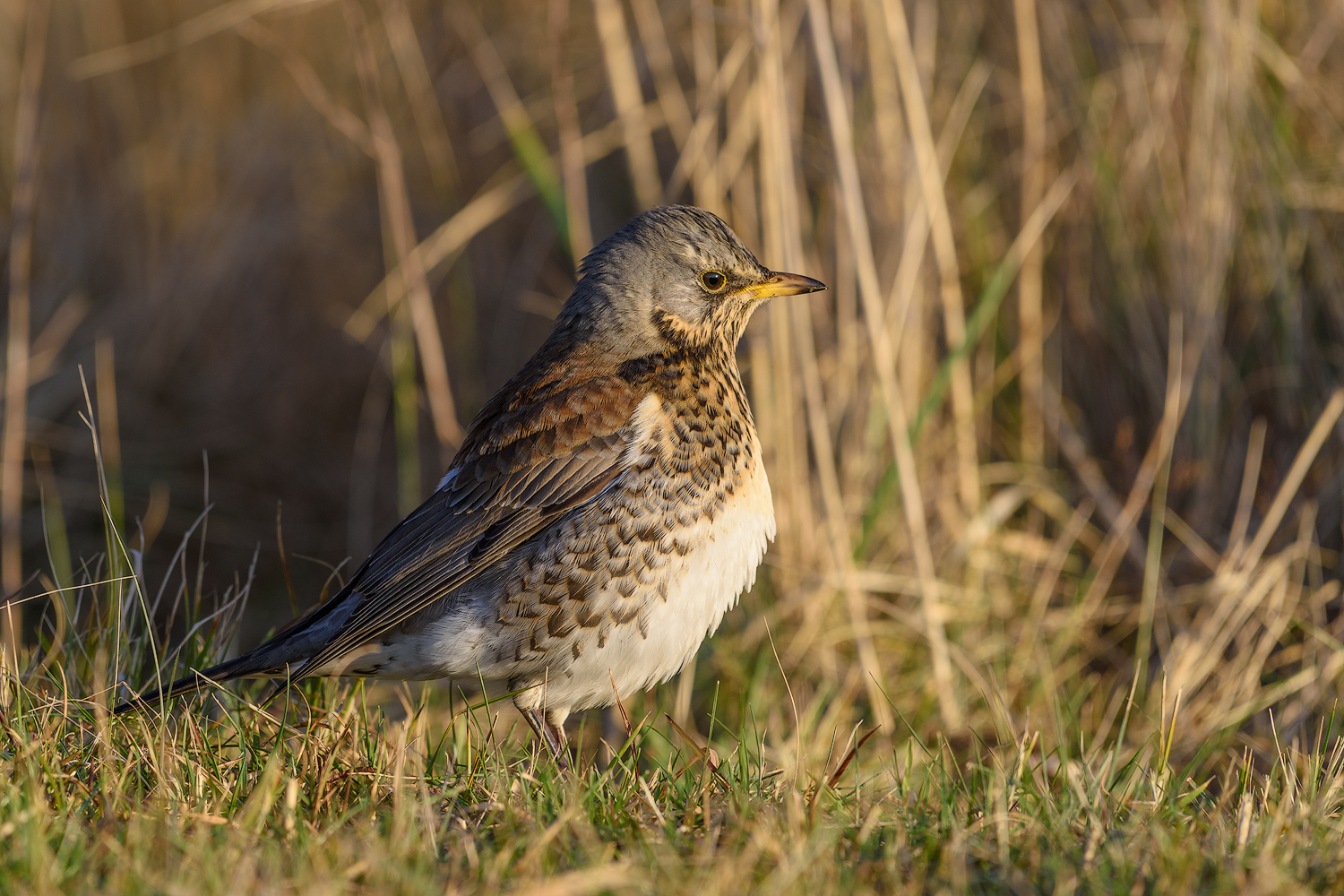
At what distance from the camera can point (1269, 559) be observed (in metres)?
4.77

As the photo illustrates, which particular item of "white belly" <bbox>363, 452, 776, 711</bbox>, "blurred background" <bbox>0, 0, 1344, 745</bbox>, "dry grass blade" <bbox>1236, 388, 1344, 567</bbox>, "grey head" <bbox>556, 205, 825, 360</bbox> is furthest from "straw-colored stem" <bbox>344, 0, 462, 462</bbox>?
"dry grass blade" <bbox>1236, 388, 1344, 567</bbox>

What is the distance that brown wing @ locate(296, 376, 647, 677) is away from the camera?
11.2ft

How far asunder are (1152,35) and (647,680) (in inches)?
135

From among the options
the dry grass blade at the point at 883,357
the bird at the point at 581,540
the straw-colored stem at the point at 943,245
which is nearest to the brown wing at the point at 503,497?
the bird at the point at 581,540

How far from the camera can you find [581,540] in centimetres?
339

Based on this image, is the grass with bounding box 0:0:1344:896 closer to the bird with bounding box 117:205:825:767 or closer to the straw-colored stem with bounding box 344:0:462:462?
the straw-colored stem with bounding box 344:0:462:462

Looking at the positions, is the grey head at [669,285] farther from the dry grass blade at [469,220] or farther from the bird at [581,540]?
the dry grass blade at [469,220]

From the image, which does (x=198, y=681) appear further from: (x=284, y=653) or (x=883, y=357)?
(x=883, y=357)

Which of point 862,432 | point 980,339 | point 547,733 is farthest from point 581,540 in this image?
point 980,339

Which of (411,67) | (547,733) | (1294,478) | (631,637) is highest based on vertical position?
(411,67)

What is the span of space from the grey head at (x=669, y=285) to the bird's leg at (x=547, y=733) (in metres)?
1.05

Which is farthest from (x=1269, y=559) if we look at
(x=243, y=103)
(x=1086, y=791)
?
(x=243, y=103)

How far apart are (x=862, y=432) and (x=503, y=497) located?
1.98 m

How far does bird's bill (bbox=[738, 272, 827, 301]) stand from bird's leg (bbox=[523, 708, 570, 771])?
1.37 metres
